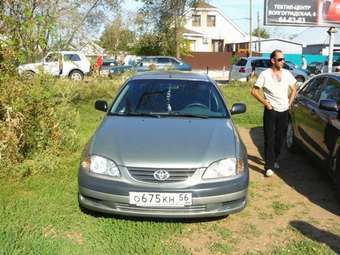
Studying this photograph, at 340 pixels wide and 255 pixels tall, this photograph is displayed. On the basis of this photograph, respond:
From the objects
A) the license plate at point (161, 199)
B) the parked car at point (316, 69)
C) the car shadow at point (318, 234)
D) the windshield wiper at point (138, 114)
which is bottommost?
the parked car at point (316, 69)

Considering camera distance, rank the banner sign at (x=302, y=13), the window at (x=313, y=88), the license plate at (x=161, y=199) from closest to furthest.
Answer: the license plate at (x=161, y=199) → the window at (x=313, y=88) → the banner sign at (x=302, y=13)

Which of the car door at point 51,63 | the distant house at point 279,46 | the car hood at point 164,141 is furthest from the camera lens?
the distant house at point 279,46

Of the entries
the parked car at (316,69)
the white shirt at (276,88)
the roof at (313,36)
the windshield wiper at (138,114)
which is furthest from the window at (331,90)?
the roof at (313,36)

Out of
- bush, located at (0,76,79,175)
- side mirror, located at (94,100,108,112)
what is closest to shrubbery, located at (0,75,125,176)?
bush, located at (0,76,79,175)

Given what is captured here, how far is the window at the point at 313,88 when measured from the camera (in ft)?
23.9

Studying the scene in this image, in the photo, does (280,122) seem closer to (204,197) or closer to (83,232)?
(204,197)

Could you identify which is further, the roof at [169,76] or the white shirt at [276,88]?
the white shirt at [276,88]

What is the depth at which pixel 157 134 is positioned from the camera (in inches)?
197

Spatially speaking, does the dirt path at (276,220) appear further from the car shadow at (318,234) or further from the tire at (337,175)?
the tire at (337,175)

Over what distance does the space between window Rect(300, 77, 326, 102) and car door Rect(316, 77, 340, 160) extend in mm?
209

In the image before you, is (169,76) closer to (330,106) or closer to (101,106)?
(101,106)

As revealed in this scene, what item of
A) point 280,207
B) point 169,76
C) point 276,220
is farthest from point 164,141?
point 169,76

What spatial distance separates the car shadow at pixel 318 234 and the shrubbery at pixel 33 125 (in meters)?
3.35

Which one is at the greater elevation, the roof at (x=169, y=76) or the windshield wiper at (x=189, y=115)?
the roof at (x=169, y=76)
